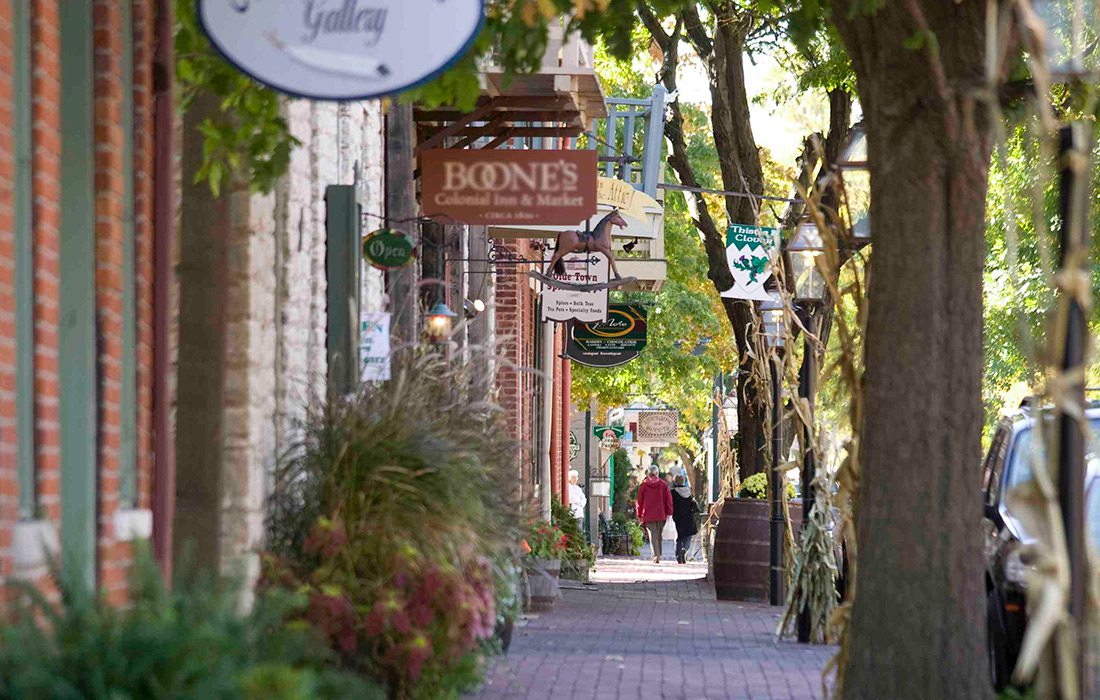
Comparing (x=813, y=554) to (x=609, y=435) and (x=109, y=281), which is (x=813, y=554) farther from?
(x=609, y=435)

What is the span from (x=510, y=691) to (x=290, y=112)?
3248 mm

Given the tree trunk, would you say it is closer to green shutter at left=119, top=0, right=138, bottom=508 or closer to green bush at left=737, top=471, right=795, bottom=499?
green bush at left=737, top=471, right=795, bottom=499

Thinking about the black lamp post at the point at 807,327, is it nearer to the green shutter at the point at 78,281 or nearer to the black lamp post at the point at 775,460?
the black lamp post at the point at 775,460

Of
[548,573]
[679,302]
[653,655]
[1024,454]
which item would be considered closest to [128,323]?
[1024,454]

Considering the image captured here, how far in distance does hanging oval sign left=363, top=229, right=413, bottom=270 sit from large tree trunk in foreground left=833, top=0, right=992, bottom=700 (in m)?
3.99

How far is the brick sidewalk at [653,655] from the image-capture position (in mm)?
9438

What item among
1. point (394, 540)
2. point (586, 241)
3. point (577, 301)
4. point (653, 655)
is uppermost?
point (586, 241)

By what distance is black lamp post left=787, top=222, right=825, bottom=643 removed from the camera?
42.2ft

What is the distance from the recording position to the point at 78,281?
20.0 feet

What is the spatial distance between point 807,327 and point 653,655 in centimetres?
378

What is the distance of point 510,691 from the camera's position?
363 inches

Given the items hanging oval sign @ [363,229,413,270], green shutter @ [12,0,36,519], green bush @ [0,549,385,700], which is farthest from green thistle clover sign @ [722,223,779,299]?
green bush @ [0,549,385,700]

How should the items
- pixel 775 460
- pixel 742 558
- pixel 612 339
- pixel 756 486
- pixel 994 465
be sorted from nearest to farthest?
pixel 994 465 → pixel 775 460 → pixel 742 558 → pixel 756 486 → pixel 612 339

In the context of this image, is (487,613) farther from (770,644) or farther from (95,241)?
(770,644)
